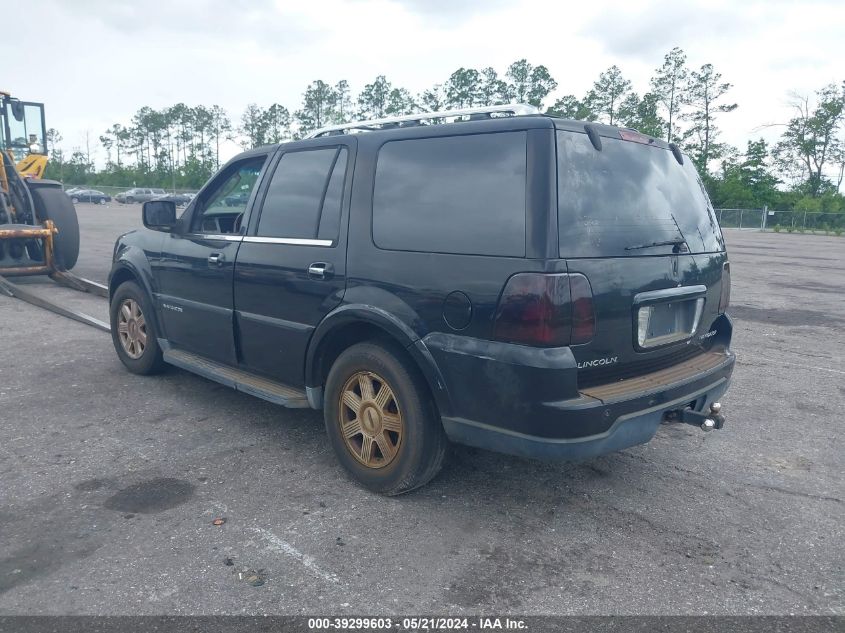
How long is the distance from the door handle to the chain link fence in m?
47.6

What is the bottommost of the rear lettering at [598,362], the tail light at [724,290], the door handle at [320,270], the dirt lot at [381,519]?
the dirt lot at [381,519]

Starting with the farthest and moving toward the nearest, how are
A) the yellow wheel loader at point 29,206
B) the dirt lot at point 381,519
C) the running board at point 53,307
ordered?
1. the yellow wheel loader at point 29,206
2. the running board at point 53,307
3. the dirt lot at point 381,519

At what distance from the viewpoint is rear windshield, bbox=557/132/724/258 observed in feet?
A: 10.3

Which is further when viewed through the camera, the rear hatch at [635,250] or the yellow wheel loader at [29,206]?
the yellow wheel loader at [29,206]

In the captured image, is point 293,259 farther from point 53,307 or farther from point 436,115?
point 53,307

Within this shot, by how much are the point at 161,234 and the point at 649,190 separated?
376 centimetres

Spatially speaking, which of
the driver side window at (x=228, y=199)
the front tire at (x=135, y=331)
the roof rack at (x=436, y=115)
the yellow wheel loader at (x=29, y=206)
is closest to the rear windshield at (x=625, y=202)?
the roof rack at (x=436, y=115)

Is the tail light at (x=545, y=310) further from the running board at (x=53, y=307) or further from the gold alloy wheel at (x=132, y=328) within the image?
the running board at (x=53, y=307)

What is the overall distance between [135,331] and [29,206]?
729 cm

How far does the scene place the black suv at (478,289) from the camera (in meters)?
3.06

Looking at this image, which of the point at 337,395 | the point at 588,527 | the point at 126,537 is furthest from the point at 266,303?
the point at 588,527

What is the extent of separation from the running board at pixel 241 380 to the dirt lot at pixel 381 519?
1.15 feet

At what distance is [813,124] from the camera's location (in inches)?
2450

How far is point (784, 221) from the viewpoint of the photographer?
4825cm
